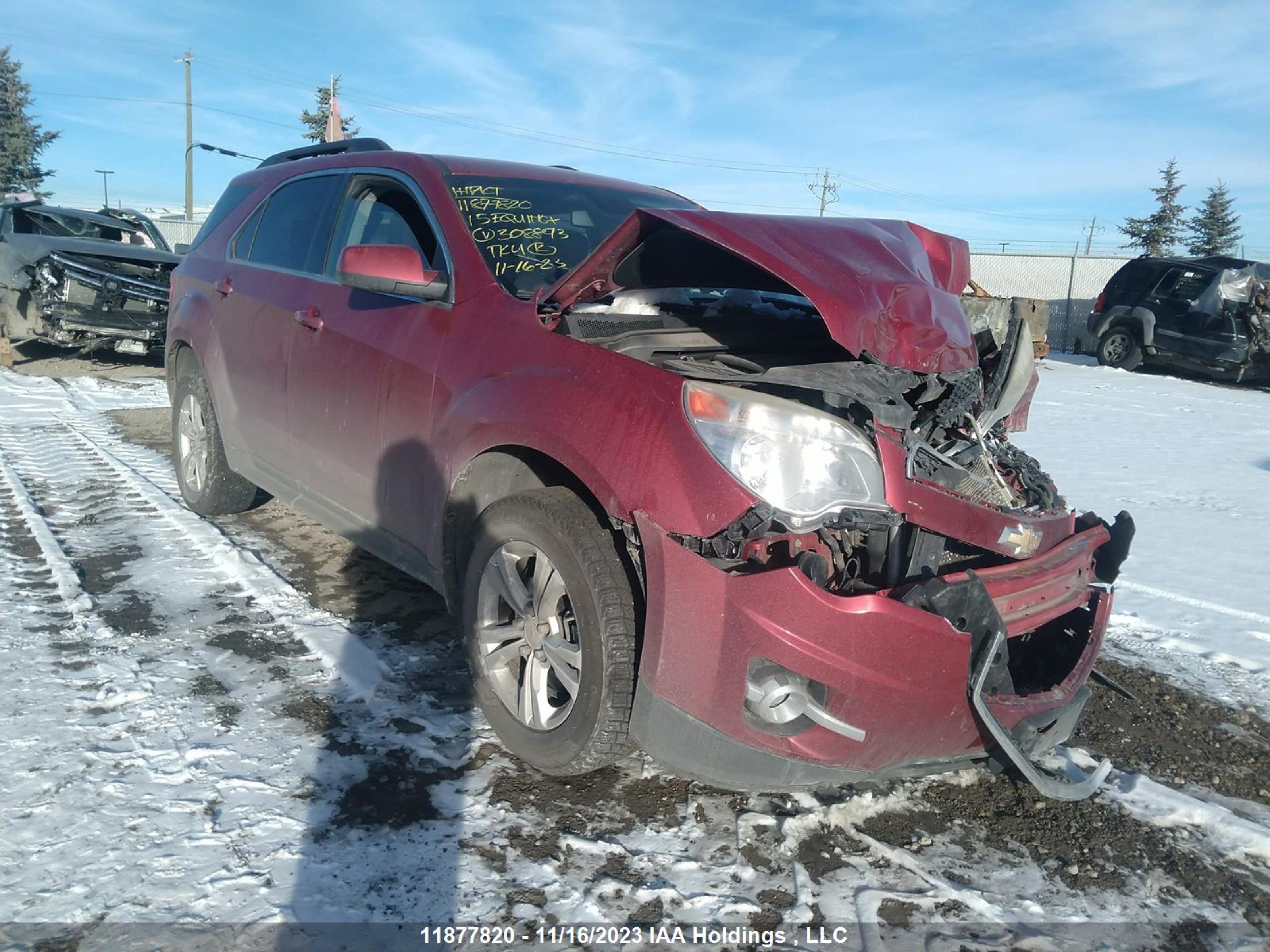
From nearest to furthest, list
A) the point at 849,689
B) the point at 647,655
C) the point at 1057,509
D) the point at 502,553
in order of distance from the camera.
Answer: the point at 849,689 → the point at 647,655 → the point at 502,553 → the point at 1057,509

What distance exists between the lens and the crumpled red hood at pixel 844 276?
2.47 meters

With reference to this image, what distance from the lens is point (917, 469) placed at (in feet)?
8.63

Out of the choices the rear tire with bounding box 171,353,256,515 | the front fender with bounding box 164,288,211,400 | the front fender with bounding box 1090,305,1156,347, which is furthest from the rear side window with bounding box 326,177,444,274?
the front fender with bounding box 1090,305,1156,347

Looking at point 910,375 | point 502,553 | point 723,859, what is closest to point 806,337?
point 910,375

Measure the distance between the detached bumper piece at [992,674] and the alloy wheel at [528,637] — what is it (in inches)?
39.2

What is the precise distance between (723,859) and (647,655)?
60 centimetres

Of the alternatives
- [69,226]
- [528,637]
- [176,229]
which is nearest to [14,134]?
[176,229]

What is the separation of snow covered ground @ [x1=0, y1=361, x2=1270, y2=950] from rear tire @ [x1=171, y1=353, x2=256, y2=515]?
2.42ft

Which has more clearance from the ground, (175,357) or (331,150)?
(331,150)

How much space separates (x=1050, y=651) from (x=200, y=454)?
4320 millimetres

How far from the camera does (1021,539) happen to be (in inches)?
105

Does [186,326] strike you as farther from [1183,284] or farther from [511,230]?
[1183,284]

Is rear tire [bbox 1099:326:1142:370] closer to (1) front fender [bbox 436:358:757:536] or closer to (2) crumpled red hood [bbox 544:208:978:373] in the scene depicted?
(2) crumpled red hood [bbox 544:208:978:373]

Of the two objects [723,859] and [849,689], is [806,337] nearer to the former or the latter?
[849,689]
